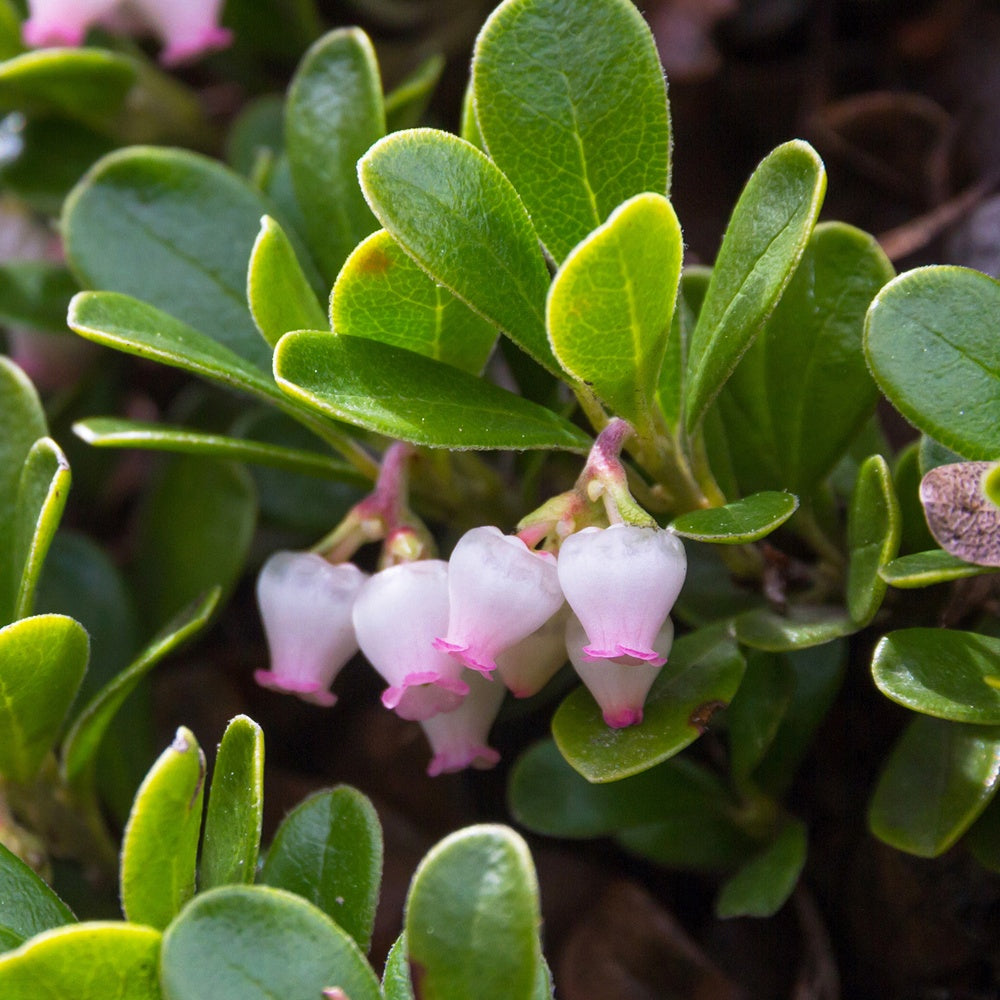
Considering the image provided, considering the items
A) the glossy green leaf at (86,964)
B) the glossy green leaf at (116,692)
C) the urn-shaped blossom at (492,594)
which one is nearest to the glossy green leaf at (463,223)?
the urn-shaped blossom at (492,594)

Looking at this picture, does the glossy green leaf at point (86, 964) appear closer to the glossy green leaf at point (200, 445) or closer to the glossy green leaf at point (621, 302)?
the glossy green leaf at point (200, 445)

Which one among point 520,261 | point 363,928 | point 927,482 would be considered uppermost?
point 520,261

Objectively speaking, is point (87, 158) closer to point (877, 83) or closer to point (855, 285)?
point (855, 285)

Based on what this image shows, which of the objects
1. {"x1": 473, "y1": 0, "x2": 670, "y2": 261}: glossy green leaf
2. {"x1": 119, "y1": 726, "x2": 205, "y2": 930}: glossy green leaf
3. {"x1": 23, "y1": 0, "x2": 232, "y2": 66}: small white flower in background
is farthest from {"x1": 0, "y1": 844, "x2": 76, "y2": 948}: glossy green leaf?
{"x1": 23, "y1": 0, "x2": 232, "y2": 66}: small white flower in background

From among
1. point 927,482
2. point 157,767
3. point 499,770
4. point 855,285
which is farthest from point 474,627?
point 499,770

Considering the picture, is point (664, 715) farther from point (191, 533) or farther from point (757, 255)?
point (191, 533)
